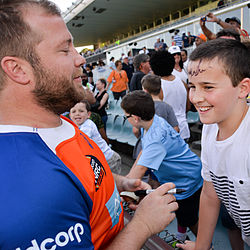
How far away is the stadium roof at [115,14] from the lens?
1070 inches

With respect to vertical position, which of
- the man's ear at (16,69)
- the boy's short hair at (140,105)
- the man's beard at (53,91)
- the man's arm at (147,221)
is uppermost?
the man's ear at (16,69)

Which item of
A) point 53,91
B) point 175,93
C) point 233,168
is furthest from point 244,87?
point 175,93

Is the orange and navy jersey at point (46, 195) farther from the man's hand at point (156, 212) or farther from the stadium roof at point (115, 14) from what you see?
the stadium roof at point (115, 14)

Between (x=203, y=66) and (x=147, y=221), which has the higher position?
(x=203, y=66)

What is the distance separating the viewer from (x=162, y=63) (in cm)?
317

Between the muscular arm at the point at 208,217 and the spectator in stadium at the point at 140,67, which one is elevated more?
the spectator in stadium at the point at 140,67

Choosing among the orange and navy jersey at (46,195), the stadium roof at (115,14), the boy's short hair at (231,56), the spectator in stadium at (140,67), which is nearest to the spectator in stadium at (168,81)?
the spectator in stadium at (140,67)

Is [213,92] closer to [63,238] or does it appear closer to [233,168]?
[233,168]

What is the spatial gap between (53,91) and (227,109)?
0.82m

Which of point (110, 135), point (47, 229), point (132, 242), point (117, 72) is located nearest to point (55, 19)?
point (47, 229)

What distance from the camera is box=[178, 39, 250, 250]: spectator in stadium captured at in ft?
3.48

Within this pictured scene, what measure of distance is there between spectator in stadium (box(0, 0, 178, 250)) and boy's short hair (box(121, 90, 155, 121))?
1128mm

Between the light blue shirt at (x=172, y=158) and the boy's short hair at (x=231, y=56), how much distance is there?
0.92 m

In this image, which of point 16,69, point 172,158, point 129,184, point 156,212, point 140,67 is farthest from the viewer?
point 140,67
